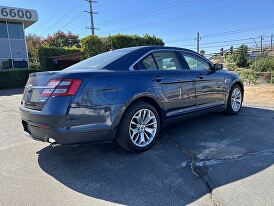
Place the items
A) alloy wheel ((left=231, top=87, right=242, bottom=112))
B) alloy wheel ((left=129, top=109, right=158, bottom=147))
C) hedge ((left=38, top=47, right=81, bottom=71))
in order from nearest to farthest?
alloy wheel ((left=129, top=109, right=158, bottom=147))
alloy wheel ((left=231, top=87, right=242, bottom=112))
hedge ((left=38, top=47, right=81, bottom=71))

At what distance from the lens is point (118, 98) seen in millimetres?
3705

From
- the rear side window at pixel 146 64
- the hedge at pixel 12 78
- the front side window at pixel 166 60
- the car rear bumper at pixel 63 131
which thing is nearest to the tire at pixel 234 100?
the front side window at pixel 166 60

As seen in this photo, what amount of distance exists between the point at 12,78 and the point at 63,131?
18618 millimetres

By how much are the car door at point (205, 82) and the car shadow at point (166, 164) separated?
54 cm

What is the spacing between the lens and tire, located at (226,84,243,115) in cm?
602

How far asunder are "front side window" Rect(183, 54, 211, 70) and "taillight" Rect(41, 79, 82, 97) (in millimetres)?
2378

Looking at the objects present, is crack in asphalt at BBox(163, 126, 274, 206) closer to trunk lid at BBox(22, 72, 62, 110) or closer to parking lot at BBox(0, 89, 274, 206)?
parking lot at BBox(0, 89, 274, 206)

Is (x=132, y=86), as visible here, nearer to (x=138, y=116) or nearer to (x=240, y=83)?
(x=138, y=116)

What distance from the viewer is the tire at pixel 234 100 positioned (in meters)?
6.02

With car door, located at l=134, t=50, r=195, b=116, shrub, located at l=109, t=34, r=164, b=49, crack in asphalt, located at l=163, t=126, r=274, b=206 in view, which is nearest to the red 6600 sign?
shrub, located at l=109, t=34, r=164, b=49

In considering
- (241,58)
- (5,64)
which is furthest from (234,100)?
(241,58)

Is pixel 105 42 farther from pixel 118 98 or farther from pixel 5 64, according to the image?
pixel 118 98

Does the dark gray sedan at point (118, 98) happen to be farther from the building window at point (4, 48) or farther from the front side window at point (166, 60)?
the building window at point (4, 48)

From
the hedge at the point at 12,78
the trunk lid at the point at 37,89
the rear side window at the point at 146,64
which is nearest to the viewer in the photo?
the trunk lid at the point at 37,89
